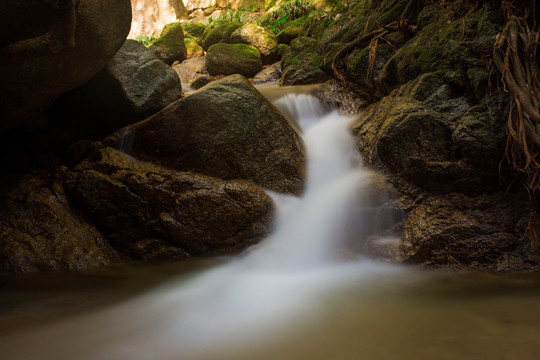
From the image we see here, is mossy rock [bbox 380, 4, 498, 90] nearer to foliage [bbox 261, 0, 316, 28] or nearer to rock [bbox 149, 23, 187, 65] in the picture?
foliage [bbox 261, 0, 316, 28]

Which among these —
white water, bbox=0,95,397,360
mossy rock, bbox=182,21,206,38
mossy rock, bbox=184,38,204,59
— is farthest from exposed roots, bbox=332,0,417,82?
mossy rock, bbox=182,21,206,38

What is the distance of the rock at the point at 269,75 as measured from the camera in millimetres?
9116

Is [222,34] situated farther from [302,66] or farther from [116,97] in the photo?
[116,97]

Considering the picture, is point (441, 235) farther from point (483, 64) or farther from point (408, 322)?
point (483, 64)

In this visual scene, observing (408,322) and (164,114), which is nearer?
(408,322)

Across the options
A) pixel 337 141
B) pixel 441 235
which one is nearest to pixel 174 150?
pixel 337 141

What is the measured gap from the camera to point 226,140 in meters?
4.09

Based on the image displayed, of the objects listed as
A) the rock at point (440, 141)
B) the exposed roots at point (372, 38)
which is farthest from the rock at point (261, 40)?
the rock at point (440, 141)

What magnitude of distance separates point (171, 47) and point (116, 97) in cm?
844

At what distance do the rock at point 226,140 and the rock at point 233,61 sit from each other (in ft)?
19.1

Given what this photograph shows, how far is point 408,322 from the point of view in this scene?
1.75 m

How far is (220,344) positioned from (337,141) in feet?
11.8

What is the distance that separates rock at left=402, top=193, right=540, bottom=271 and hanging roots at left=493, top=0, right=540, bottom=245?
187mm

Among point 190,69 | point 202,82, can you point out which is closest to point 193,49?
point 190,69
